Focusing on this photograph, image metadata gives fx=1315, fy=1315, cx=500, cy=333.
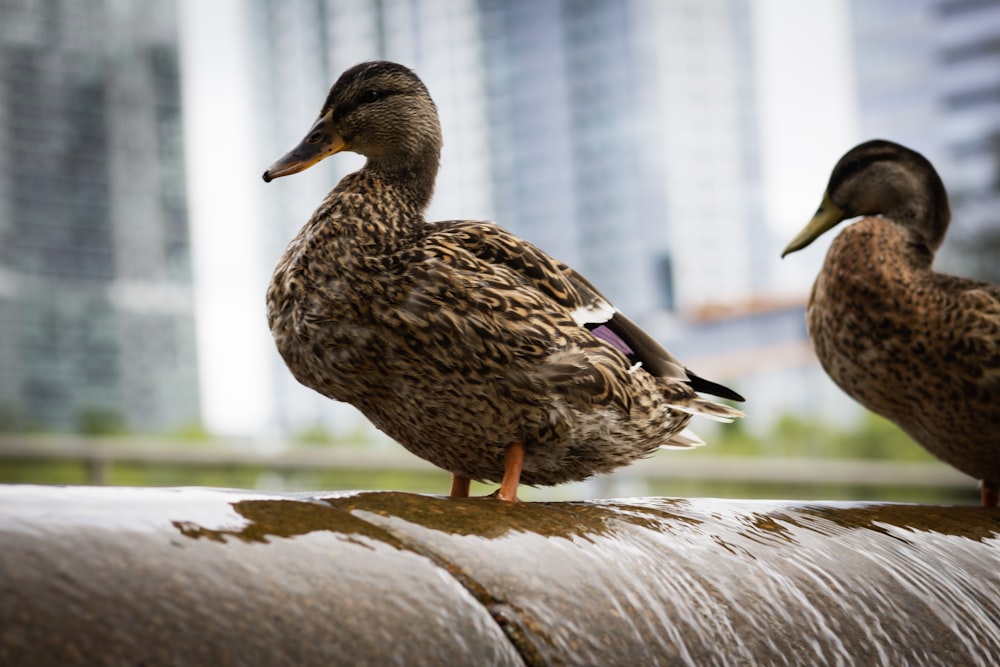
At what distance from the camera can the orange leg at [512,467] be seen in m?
1.94

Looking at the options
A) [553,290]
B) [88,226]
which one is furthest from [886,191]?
[88,226]

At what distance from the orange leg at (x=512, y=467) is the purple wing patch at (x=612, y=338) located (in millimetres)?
238

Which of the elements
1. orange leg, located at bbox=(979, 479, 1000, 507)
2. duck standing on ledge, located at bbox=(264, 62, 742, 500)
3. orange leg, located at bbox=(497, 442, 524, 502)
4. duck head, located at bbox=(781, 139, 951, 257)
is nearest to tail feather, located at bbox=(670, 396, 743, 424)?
duck standing on ledge, located at bbox=(264, 62, 742, 500)

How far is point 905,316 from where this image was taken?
262 centimetres

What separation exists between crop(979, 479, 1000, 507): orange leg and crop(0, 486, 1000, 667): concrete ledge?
575 mm

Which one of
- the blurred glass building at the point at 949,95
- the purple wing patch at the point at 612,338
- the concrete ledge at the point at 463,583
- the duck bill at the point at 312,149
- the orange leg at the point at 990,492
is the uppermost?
the blurred glass building at the point at 949,95

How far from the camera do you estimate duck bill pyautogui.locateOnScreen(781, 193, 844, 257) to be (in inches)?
107

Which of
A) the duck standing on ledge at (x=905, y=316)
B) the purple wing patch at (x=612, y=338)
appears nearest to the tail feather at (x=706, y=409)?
the purple wing patch at (x=612, y=338)

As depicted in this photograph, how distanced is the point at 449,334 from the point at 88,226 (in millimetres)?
37984

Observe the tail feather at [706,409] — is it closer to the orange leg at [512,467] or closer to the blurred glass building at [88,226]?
the orange leg at [512,467]

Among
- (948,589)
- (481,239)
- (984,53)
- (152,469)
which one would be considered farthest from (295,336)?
(984,53)

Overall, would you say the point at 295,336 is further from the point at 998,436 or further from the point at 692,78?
the point at 692,78

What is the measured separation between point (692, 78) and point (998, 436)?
140 feet

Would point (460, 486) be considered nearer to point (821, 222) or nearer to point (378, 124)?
point (378, 124)
